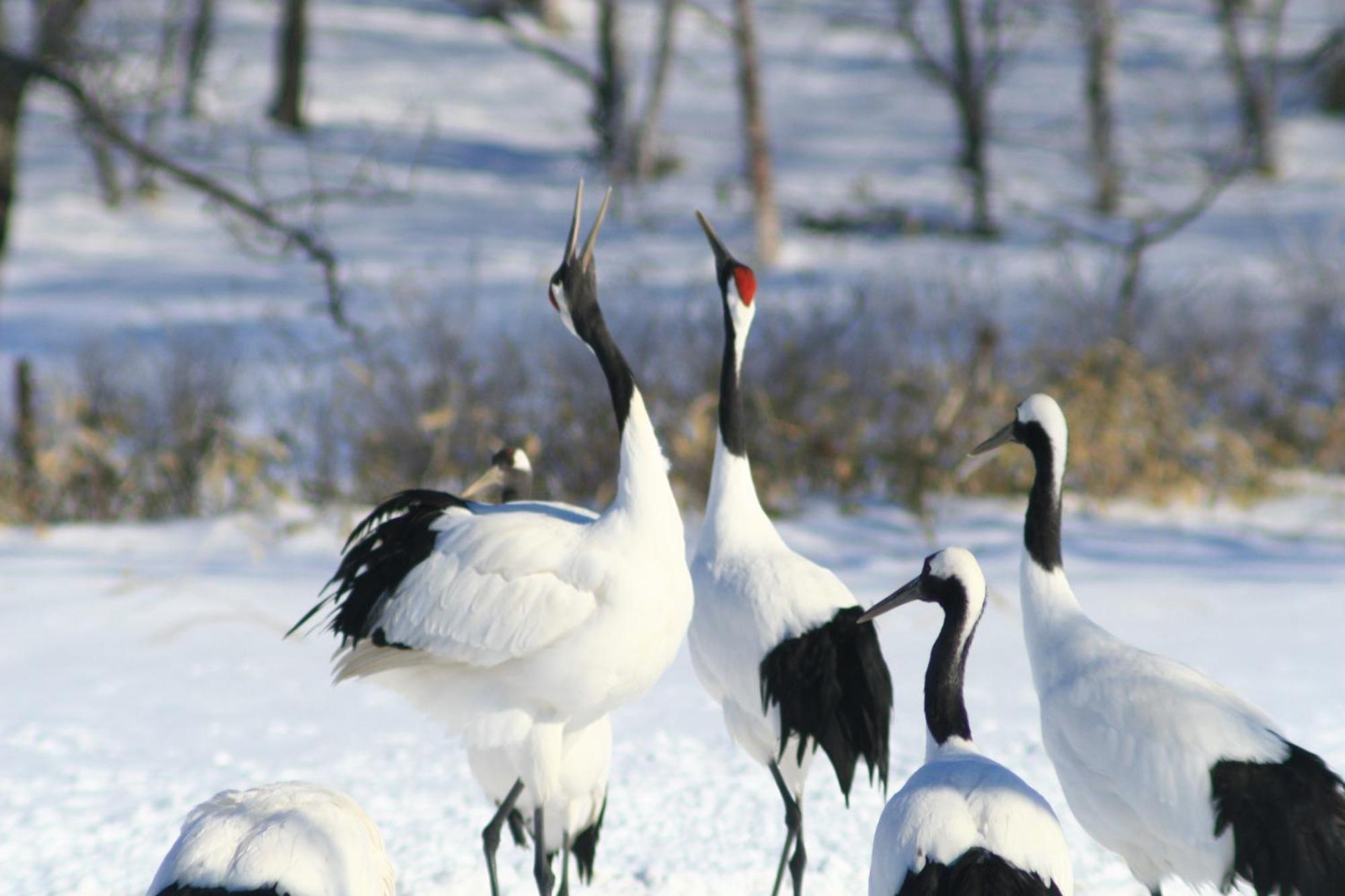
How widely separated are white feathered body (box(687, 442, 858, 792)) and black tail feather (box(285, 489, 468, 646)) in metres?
0.78

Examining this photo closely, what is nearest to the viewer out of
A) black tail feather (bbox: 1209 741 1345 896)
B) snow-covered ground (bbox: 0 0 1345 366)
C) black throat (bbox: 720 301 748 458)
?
black tail feather (bbox: 1209 741 1345 896)

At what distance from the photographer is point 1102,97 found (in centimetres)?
1872

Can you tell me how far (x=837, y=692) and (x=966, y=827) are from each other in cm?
112

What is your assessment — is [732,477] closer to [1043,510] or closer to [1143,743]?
[1043,510]

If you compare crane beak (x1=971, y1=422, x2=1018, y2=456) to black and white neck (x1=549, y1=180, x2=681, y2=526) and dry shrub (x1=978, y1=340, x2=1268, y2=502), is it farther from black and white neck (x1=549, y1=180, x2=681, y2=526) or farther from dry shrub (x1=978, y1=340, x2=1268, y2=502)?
dry shrub (x1=978, y1=340, x2=1268, y2=502)

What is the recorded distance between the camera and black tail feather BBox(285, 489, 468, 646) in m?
4.24

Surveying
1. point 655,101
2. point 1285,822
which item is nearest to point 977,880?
point 1285,822

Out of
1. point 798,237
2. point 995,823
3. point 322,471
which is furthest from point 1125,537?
point 798,237

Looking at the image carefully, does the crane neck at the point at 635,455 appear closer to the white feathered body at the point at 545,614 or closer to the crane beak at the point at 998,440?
the white feathered body at the point at 545,614

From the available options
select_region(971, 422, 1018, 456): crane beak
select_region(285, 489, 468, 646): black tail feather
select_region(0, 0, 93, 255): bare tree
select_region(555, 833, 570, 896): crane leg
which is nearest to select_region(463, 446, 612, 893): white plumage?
select_region(555, 833, 570, 896): crane leg

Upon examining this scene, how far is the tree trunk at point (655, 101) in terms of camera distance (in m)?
18.2

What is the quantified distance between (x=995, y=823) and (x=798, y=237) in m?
15.2

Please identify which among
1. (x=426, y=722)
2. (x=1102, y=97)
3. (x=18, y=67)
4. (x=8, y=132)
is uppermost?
(x=1102, y=97)

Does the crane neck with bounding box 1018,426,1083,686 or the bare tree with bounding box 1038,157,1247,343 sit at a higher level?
the bare tree with bounding box 1038,157,1247,343
